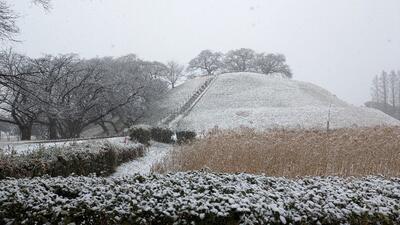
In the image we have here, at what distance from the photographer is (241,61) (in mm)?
87438

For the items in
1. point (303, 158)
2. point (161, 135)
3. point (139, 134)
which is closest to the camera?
point (303, 158)

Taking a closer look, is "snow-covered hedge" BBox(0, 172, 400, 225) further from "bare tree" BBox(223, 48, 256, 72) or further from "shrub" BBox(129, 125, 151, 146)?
"bare tree" BBox(223, 48, 256, 72)

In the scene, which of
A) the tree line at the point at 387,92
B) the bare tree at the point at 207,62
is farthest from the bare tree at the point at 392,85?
the bare tree at the point at 207,62

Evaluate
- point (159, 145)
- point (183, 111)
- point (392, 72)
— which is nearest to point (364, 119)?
point (183, 111)

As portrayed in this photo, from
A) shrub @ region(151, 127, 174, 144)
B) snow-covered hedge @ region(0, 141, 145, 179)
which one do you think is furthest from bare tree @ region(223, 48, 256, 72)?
snow-covered hedge @ region(0, 141, 145, 179)

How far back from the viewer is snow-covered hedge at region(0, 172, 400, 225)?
4930 millimetres

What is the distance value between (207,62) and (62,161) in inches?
2980

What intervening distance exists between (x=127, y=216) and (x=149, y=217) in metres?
0.28

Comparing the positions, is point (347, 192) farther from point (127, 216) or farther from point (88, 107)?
point (88, 107)

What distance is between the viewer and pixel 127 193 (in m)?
5.68

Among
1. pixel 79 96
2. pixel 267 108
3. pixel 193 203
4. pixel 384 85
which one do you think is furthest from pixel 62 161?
pixel 384 85

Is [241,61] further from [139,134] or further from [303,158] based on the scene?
[303,158]

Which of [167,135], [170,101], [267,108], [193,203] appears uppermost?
[170,101]

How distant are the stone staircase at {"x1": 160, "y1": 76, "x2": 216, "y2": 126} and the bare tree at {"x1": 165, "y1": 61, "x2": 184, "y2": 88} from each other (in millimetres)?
13766
